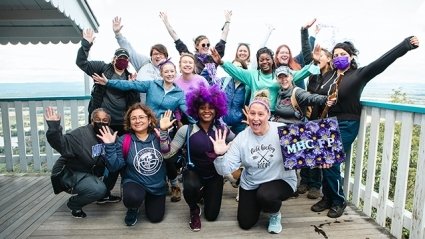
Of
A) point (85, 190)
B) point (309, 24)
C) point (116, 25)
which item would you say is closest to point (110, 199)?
point (85, 190)

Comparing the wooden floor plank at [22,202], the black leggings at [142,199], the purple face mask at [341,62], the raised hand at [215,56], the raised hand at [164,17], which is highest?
the raised hand at [164,17]

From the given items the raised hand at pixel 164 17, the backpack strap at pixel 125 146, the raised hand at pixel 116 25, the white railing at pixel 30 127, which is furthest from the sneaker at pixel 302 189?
the white railing at pixel 30 127

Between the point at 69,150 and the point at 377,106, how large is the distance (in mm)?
3027

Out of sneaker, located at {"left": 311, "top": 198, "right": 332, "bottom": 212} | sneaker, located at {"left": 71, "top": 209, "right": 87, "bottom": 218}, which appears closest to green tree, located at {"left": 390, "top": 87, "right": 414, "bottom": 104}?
sneaker, located at {"left": 311, "top": 198, "right": 332, "bottom": 212}

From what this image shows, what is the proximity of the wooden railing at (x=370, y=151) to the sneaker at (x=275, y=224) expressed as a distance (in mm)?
1003

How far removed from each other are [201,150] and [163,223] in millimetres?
807

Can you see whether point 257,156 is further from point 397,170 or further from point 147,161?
point 397,170

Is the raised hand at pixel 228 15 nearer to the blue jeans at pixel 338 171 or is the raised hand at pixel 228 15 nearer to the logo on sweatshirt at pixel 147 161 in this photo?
the blue jeans at pixel 338 171

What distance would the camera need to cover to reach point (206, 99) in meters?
2.88

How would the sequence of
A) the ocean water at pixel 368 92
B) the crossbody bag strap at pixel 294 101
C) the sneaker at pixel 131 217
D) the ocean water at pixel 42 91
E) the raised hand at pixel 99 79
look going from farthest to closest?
the ocean water at pixel 42 91, the ocean water at pixel 368 92, the raised hand at pixel 99 79, the crossbody bag strap at pixel 294 101, the sneaker at pixel 131 217

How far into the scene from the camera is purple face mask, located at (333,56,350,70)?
295cm

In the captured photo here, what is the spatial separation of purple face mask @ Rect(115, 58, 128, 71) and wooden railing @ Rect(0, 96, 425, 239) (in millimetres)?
1767

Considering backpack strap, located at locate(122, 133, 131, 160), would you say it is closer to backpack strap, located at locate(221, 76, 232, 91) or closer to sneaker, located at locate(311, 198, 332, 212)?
backpack strap, located at locate(221, 76, 232, 91)

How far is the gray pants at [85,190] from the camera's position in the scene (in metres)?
3.10
